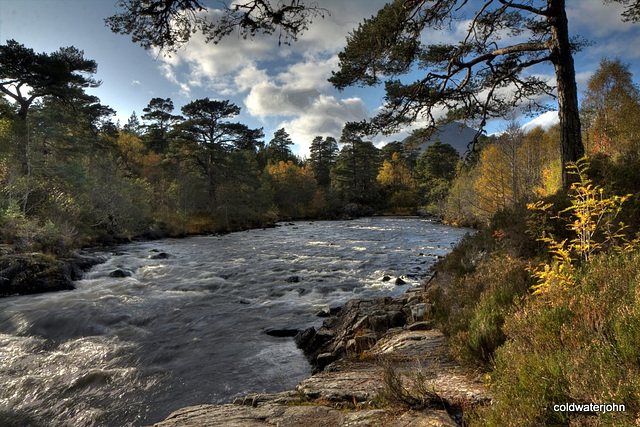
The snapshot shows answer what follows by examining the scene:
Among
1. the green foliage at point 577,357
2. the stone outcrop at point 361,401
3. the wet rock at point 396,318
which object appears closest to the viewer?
the green foliage at point 577,357

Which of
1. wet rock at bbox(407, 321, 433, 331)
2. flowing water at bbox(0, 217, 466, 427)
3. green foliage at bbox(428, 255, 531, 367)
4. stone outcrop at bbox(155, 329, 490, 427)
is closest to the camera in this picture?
stone outcrop at bbox(155, 329, 490, 427)

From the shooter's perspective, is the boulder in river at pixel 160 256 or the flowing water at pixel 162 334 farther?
the boulder in river at pixel 160 256

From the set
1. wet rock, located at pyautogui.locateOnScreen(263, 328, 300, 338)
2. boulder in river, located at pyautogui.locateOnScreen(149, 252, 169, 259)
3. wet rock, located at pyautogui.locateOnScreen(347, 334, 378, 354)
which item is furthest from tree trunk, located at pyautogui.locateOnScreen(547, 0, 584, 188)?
boulder in river, located at pyautogui.locateOnScreen(149, 252, 169, 259)

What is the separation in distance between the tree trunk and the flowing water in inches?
255

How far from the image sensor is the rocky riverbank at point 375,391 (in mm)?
2895

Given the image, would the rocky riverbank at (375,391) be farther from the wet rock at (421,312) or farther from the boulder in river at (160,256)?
the boulder in river at (160,256)

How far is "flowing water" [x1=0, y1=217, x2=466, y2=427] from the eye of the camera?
5.31 metres

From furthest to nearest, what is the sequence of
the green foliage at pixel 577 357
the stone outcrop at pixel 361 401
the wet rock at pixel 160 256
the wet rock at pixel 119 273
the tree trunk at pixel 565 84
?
the wet rock at pixel 160 256 < the wet rock at pixel 119 273 < the tree trunk at pixel 565 84 < the stone outcrop at pixel 361 401 < the green foliage at pixel 577 357

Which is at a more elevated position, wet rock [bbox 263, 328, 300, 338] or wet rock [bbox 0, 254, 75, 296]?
wet rock [bbox 0, 254, 75, 296]

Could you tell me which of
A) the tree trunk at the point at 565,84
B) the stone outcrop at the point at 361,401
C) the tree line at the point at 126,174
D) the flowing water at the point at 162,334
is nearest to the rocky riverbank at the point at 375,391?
the stone outcrop at the point at 361,401

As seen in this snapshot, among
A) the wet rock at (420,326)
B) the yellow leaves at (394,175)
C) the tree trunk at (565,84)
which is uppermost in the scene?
the yellow leaves at (394,175)

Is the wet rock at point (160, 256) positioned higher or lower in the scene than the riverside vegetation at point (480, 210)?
lower

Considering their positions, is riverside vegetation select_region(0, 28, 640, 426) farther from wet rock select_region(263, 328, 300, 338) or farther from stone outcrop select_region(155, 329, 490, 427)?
wet rock select_region(263, 328, 300, 338)

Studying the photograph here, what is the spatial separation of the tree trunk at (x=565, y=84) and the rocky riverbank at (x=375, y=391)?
5171 millimetres
